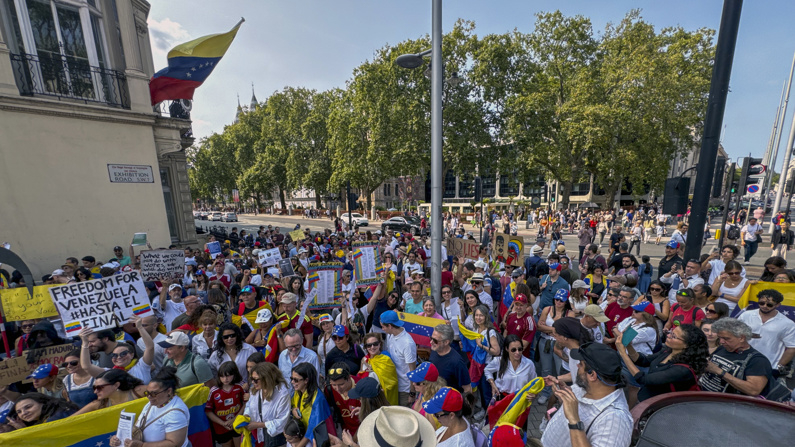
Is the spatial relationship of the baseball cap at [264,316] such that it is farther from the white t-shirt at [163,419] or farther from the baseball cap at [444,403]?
the baseball cap at [444,403]

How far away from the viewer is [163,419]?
2.72 meters

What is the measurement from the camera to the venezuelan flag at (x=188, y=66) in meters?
10.3

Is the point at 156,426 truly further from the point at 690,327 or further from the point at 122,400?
the point at 690,327

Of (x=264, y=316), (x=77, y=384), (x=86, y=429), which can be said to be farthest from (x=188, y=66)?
(x=86, y=429)

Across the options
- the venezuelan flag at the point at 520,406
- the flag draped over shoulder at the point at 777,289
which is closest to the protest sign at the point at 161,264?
the venezuelan flag at the point at 520,406

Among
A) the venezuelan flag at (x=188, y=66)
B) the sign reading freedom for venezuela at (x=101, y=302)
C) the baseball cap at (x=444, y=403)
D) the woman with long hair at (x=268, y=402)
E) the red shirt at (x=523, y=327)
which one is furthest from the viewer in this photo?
the venezuelan flag at (x=188, y=66)

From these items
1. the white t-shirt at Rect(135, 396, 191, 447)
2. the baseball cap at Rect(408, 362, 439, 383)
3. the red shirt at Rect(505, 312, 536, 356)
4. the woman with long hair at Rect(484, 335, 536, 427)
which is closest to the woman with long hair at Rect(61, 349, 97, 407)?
the white t-shirt at Rect(135, 396, 191, 447)

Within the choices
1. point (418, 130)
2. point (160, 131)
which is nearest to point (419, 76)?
point (418, 130)

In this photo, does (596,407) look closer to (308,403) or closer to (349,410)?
(349,410)

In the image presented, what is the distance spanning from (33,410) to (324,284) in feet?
11.3

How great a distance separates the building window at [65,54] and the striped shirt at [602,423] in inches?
558

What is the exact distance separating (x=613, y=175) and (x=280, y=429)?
3399 centimetres

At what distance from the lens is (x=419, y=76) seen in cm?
2219

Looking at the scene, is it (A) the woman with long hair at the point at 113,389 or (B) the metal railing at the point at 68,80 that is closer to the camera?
(A) the woman with long hair at the point at 113,389
